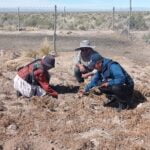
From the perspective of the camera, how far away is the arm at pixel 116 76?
37.4 ft

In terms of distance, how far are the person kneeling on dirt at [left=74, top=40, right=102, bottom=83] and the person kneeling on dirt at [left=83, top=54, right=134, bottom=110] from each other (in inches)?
35.6

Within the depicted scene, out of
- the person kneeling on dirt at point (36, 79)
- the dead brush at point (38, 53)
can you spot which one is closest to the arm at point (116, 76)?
the person kneeling on dirt at point (36, 79)

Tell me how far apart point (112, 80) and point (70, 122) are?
1363mm

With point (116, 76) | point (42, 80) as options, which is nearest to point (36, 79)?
point (42, 80)

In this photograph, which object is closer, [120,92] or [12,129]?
[12,129]

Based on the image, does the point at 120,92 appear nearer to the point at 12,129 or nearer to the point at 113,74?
the point at 113,74

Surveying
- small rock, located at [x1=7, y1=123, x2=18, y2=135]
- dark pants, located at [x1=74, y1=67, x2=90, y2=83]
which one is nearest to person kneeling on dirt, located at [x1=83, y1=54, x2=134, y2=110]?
dark pants, located at [x1=74, y1=67, x2=90, y2=83]

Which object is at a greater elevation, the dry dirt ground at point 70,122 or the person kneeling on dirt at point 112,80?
the person kneeling on dirt at point 112,80

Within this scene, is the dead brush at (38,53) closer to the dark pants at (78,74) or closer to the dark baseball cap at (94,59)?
the dark pants at (78,74)

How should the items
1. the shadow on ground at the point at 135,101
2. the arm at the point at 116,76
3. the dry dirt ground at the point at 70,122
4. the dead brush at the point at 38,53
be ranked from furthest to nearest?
the dead brush at the point at 38,53 < the shadow on ground at the point at 135,101 < the arm at the point at 116,76 < the dry dirt ground at the point at 70,122

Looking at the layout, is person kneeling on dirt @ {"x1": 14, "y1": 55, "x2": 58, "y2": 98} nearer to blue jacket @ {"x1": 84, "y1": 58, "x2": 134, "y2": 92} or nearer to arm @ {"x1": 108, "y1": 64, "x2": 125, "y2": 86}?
blue jacket @ {"x1": 84, "y1": 58, "x2": 134, "y2": 92}

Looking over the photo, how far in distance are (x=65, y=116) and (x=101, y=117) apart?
717mm

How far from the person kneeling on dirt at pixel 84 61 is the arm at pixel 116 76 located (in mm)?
1166

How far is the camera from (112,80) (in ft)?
37.7
